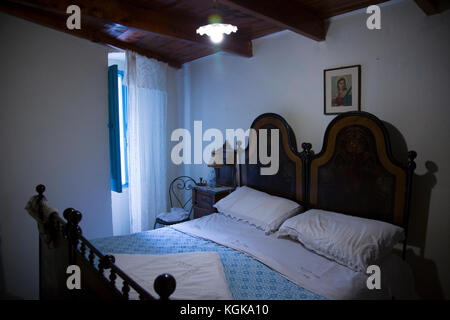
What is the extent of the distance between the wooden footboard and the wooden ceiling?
149 cm

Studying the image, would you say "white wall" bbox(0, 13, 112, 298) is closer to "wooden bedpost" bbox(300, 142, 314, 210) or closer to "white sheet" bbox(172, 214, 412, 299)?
"white sheet" bbox(172, 214, 412, 299)

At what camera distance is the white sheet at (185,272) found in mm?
1576

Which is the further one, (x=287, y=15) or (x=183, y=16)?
(x=183, y=16)

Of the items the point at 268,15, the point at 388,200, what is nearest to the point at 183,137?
the point at 268,15

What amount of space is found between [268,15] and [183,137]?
242 cm

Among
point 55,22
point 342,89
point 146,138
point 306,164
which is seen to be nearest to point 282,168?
point 306,164

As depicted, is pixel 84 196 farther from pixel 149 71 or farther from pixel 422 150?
pixel 422 150

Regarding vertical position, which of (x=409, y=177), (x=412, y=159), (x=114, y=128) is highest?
(x=114, y=128)

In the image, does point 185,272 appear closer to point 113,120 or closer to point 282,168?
point 282,168

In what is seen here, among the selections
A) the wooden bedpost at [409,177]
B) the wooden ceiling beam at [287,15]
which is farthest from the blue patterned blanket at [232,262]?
the wooden ceiling beam at [287,15]

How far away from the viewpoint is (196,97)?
4.09m

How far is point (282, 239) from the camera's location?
2.36m

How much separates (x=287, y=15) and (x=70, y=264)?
2.29 meters

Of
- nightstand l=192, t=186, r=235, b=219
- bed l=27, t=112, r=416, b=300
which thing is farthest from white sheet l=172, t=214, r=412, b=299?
nightstand l=192, t=186, r=235, b=219
